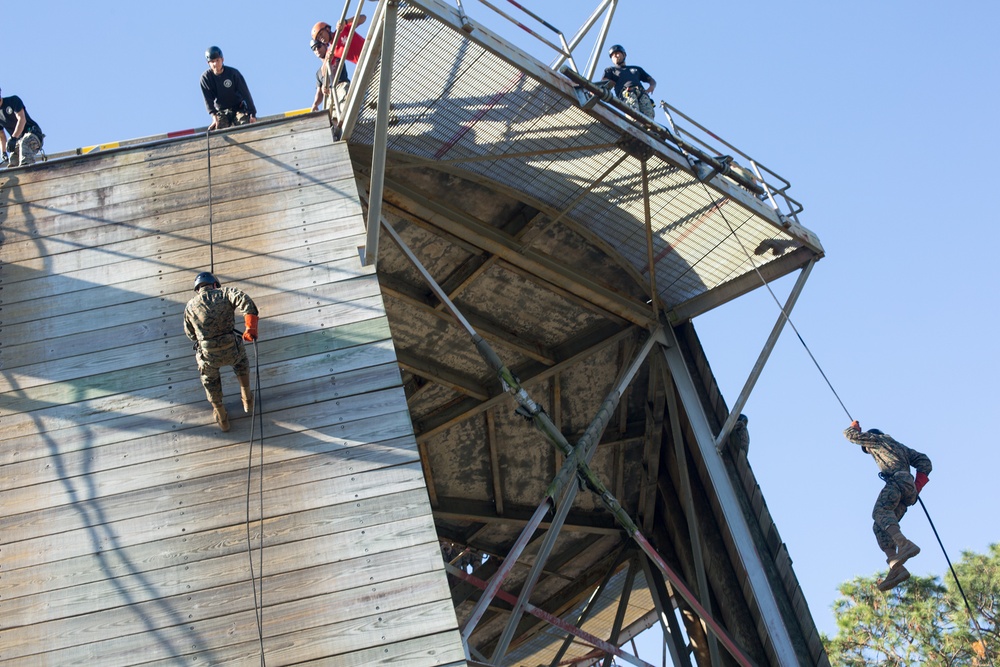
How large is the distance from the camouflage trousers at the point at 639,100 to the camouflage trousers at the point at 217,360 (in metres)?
7.11

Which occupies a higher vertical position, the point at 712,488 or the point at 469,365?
the point at 469,365

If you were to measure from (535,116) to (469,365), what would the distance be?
4818 mm

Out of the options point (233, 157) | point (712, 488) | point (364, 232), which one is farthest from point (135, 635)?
point (712, 488)

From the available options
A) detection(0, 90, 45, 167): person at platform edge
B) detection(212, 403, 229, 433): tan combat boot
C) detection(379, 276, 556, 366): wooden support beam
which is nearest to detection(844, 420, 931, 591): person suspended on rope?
detection(379, 276, 556, 366): wooden support beam

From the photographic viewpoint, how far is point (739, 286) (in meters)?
17.4

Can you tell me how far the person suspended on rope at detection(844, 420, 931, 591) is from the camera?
573 inches

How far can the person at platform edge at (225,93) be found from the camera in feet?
52.9

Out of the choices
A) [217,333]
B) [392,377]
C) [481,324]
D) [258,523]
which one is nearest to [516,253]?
[481,324]

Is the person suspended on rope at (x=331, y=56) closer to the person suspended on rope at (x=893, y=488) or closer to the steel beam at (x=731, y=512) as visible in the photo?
the steel beam at (x=731, y=512)

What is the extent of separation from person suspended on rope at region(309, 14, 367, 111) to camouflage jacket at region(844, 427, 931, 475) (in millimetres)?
7987

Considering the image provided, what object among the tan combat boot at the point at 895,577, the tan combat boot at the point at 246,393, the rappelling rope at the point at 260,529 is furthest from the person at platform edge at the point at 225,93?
the tan combat boot at the point at 895,577

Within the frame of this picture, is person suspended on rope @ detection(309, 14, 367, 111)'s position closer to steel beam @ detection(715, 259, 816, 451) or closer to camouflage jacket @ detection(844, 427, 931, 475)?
steel beam @ detection(715, 259, 816, 451)

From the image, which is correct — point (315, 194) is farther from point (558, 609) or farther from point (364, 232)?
point (558, 609)

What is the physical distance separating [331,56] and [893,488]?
30.0 feet
